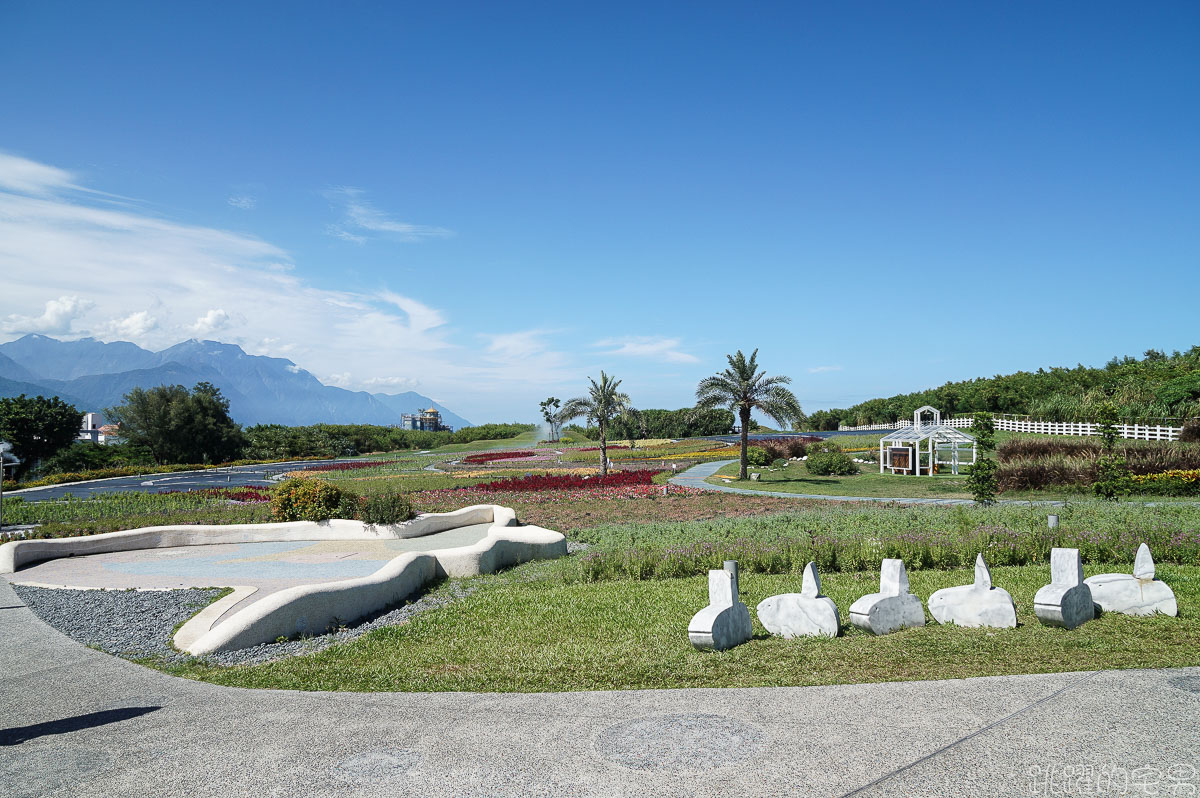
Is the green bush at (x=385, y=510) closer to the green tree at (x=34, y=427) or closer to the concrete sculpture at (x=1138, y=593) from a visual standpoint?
the concrete sculpture at (x=1138, y=593)

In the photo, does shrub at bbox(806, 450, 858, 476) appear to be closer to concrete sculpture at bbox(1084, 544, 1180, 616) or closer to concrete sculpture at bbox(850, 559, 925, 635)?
concrete sculpture at bbox(1084, 544, 1180, 616)

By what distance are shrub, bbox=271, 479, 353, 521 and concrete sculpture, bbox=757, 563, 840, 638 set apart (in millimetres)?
12116

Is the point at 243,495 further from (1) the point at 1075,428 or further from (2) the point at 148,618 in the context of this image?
(1) the point at 1075,428

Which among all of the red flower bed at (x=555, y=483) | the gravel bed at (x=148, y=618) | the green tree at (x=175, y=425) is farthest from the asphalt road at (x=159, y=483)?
the gravel bed at (x=148, y=618)

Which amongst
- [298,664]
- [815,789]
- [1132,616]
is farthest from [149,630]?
[1132,616]

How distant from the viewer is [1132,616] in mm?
7156

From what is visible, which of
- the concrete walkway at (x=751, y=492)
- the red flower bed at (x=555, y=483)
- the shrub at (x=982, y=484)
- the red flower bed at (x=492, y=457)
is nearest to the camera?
the shrub at (x=982, y=484)

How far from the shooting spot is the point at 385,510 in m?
15.9

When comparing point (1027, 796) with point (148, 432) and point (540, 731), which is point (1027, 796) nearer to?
point (540, 731)

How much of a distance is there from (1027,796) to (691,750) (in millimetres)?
1756

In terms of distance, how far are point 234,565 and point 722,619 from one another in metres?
9.65

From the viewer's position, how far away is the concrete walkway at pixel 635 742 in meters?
3.87

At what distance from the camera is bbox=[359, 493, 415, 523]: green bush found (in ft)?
52.1

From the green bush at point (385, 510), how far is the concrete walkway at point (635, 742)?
9.86m
